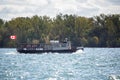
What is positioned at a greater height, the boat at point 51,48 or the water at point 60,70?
the boat at point 51,48

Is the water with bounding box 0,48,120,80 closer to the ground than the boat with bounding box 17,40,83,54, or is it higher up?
closer to the ground

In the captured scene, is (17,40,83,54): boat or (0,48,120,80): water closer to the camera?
(0,48,120,80): water

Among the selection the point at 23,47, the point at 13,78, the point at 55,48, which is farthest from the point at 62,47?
the point at 13,78

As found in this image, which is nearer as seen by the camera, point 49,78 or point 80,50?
point 49,78

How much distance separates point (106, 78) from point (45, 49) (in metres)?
85.6

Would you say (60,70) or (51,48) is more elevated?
(51,48)

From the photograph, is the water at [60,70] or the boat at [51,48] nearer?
the water at [60,70]

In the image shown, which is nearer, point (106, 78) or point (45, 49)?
point (106, 78)

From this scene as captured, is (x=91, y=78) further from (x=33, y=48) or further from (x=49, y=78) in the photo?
(x=33, y=48)

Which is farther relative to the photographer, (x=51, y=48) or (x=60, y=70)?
(x=51, y=48)

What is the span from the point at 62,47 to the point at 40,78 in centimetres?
8258

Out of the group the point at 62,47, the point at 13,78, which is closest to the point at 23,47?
the point at 62,47

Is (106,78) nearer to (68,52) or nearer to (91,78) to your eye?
(91,78)

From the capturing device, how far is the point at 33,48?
142 meters
